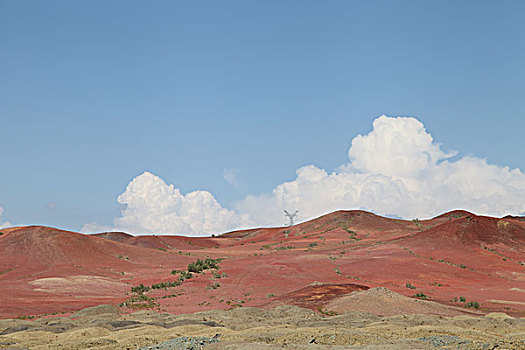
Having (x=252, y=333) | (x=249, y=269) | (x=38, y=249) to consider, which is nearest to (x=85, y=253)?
(x=38, y=249)

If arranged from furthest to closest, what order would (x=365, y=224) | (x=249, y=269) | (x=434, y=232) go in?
(x=365, y=224) < (x=434, y=232) < (x=249, y=269)

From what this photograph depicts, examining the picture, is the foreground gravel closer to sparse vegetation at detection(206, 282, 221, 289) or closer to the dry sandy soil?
the dry sandy soil

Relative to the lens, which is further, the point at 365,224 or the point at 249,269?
the point at 365,224

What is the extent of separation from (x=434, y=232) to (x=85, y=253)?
1943 inches

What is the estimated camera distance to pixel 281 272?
50625 millimetres

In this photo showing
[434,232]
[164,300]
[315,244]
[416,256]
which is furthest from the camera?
[315,244]

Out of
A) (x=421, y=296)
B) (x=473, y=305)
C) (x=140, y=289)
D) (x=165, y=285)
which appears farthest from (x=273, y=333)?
(x=165, y=285)

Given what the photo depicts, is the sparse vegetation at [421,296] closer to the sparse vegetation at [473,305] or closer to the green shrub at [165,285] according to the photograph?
the sparse vegetation at [473,305]

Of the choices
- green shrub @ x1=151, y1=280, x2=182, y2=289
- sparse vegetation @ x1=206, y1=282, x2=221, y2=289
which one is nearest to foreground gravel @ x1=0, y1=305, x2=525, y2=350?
sparse vegetation @ x1=206, y1=282, x2=221, y2=289

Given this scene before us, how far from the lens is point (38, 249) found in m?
64.5

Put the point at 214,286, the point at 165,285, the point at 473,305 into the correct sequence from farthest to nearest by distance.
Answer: the point at 165,285, the point at 214,286, the point at 473,305

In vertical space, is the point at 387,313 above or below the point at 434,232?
below

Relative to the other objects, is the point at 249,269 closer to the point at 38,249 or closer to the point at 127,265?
the point at 127,265

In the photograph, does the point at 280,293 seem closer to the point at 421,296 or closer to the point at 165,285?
the point at 421,296
